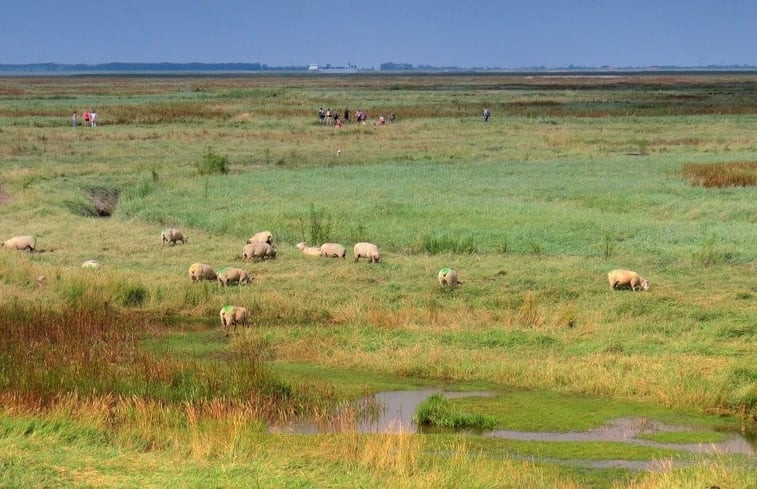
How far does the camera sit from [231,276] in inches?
836

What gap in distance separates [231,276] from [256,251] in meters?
2.41

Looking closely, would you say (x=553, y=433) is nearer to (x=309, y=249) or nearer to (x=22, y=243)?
(x=309, y=249)

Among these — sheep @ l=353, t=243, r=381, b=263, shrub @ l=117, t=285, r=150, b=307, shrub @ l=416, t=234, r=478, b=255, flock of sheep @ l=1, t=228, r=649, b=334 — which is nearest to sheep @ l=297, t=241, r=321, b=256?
A: flock of sheep @ l=1, t=228, r=649, b=334

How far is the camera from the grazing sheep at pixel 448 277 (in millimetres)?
20844

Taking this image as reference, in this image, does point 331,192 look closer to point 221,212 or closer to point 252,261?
point 221,212

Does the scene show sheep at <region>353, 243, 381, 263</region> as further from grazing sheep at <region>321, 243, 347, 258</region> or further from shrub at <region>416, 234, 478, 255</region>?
shrub at <region>416, 234, 478, 255</region>

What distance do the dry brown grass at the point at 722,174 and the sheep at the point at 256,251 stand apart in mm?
15368

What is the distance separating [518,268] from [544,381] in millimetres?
7175

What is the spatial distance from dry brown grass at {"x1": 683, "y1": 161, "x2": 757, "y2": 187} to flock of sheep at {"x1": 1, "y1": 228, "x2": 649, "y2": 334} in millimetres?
14083

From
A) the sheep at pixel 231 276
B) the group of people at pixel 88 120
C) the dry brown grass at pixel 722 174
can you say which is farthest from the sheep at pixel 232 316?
the group of people at pixel 88 120

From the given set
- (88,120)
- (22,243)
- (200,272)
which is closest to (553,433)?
(200,272)

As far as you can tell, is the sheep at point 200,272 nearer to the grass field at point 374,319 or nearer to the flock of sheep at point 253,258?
the flock of sheep at point 253,258

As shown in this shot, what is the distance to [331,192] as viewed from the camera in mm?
33062

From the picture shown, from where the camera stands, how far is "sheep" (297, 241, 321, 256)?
23984mm
